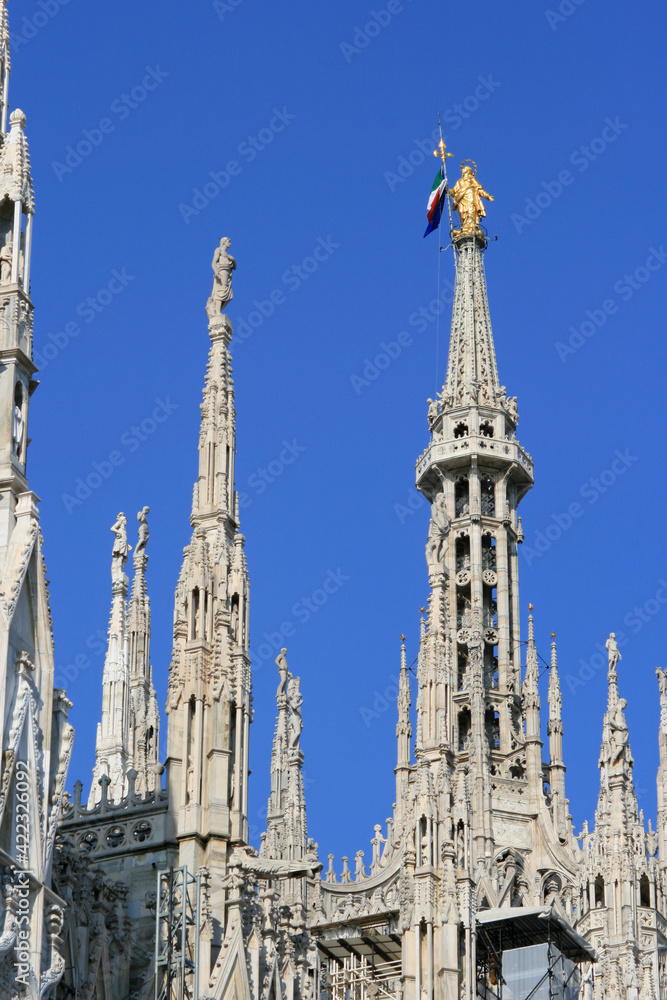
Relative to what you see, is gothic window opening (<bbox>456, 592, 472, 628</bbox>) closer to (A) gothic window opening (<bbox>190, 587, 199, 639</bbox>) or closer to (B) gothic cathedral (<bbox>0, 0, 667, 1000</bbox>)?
(B) gothic cathedral (<bbox>0, 0, 667, 1000</bbox>)

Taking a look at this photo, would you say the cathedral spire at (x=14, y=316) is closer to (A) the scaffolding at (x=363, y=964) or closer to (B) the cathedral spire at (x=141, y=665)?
(B) the cathedral spire at (x=141, y=665)

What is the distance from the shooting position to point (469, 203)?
297ft

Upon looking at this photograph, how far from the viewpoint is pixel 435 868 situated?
50.5m

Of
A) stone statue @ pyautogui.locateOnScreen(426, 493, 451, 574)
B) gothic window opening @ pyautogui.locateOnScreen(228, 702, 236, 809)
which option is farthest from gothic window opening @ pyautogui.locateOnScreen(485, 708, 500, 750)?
gothic window opening @ pyautogui.locateOnScreen(228, 702, 236, 809)

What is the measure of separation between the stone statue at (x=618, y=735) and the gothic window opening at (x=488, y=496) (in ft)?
59.2

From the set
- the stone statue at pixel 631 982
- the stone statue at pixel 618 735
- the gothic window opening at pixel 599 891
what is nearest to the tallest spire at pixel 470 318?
the stone statue at pixel 618 735

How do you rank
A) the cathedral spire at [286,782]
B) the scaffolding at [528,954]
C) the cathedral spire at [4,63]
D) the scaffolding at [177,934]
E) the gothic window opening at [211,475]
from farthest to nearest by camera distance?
the scaffolding at [528,954]
the cathedral spire at [286,782]
the gothic window opening at [211,475]
the cathedral spire at [4,63]
the scaffolding at [177,934]

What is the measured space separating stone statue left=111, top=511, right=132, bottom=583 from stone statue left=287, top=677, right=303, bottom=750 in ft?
17.4

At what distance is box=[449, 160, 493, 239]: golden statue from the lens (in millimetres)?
90375

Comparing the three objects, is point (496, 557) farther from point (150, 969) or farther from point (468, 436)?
point (150, 969)

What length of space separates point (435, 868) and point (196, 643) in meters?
11.3

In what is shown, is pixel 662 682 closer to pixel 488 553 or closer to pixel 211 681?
pixel 488 553

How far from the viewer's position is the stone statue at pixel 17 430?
113 feet

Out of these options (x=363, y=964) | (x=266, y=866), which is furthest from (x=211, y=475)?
(x=363, y=964)
